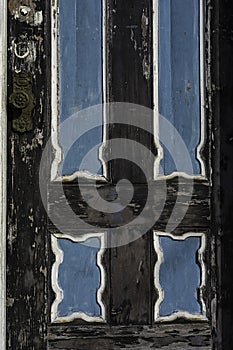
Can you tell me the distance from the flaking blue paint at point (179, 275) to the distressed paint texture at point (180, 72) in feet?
0.88

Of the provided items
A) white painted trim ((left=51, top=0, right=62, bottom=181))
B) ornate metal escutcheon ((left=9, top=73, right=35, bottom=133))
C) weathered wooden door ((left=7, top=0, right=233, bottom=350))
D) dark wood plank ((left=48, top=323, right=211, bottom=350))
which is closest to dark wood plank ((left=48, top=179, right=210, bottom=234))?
weathered wooden door ((left=7, top=0, right=233, bottom=350))

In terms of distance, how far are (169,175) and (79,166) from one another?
33 centimetres

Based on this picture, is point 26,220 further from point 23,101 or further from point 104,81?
point 104,81

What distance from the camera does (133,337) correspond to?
3332mm

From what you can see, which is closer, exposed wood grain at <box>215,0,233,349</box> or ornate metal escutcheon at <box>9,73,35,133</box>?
ornate metal escutcheon at <box>9,73,35,133</box>

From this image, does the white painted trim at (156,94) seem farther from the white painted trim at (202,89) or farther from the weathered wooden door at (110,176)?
the white painted trim at (202,89)

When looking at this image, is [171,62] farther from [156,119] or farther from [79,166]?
[79,166]

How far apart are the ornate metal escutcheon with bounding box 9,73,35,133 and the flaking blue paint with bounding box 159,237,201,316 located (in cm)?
64

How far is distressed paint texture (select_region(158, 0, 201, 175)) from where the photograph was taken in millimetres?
3400

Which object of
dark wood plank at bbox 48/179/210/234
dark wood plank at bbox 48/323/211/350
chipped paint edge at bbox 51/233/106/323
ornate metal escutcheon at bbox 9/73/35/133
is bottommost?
dark wood plank at bbox 48/323/211/350

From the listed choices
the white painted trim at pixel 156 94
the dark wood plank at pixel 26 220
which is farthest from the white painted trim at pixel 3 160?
the white painted trim at pixel 156 94

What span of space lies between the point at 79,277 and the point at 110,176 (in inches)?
14.9

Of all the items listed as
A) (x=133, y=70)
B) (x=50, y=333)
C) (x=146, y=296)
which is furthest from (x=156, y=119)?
(x=50, y=333)

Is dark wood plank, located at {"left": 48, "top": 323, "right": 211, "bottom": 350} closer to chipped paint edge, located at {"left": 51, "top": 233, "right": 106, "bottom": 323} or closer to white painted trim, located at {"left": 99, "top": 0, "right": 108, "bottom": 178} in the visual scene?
chipped paint edge, located at {"left": 51, "top": 233, "right": 106, "bottom": 323}
